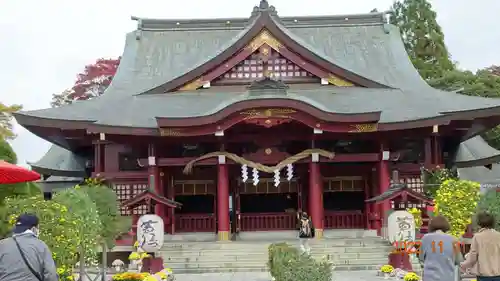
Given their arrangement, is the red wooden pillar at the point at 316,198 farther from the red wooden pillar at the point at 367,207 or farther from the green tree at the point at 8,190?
the green tree at the point at 8,190

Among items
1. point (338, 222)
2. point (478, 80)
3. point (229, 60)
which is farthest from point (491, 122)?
point (478, 80)

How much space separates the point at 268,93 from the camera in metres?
21.0

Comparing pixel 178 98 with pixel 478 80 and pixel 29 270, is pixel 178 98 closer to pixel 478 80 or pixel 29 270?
pixel 29 270

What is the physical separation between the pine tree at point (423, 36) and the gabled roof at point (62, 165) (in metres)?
29.3

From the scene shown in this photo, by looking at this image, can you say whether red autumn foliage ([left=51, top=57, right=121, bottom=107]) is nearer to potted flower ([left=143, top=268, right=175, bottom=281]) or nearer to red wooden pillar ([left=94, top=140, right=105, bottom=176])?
red wooden pillar ([left=94, top=140, right=105, bottom=176])

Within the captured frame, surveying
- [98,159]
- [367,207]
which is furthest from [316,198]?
[98,159]

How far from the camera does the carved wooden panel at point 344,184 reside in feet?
76.2

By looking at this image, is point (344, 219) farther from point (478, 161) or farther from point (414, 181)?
point (478, 161)

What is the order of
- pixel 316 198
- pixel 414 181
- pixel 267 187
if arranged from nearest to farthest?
pixel 316 198 → pixel 414 181 → pixel 267 187

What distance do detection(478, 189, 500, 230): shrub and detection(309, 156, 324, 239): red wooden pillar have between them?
18.5 ft

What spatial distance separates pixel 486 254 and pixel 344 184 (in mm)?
15747

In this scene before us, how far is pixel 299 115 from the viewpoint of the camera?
68.5 feet

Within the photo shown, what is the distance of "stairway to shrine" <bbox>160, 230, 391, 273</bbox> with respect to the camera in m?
18.5

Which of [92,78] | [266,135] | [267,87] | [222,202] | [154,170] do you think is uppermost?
[92,78]
